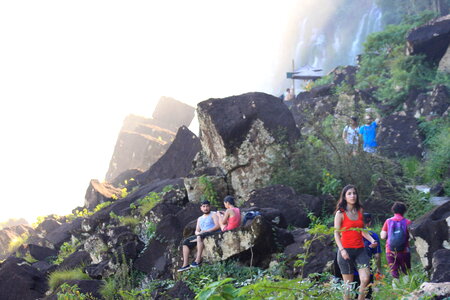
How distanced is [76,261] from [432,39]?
49.9ft

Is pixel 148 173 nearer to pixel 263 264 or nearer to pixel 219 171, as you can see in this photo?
pixel 219 171

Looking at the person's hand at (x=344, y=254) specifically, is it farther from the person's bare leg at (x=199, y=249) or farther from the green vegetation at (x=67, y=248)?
the green vegetation at (x=67, y=248)

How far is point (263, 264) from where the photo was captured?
29.8 ft

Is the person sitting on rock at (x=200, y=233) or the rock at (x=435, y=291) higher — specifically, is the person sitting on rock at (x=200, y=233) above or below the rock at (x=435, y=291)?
below

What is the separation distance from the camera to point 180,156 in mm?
21500

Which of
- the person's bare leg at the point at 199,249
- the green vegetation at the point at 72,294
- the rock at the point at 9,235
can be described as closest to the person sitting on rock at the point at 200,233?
the person's bare leg at the point at 199,249

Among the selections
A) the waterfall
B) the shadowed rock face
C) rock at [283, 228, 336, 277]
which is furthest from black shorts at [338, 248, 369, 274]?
the waterfall

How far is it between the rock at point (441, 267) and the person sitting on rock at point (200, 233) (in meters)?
4.82

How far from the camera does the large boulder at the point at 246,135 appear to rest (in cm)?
1369

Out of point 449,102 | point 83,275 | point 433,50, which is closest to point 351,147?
point 449,102

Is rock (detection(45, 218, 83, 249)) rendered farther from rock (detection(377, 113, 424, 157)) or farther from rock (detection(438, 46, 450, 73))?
rock (detection(438, 46, 450, 73))

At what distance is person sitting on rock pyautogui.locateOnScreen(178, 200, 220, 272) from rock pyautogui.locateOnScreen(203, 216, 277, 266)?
0.13 metres

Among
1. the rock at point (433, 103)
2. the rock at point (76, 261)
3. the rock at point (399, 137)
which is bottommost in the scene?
the rock at point (76, 261)

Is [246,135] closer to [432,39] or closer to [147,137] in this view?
[432,39]
